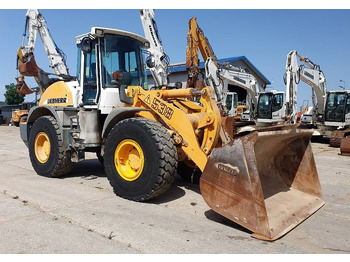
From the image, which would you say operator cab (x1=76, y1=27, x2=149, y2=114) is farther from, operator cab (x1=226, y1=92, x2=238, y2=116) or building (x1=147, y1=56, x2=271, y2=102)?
building (x1=147, y1=56, x2=271, y2=102)

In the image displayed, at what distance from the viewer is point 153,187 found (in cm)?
427

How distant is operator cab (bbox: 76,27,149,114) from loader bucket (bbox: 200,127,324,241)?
105 inches

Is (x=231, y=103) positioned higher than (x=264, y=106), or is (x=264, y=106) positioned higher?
(x=231, y=103)

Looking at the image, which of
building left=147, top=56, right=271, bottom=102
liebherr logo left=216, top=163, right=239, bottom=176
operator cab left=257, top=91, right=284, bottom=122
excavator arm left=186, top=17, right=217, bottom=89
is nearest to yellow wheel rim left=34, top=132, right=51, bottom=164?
liebherr logo left=216, top=163, right=239, bottom=176

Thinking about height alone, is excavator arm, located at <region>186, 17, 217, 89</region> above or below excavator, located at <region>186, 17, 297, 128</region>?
above

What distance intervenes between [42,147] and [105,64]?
2.20m

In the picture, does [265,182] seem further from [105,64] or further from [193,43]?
[193,43]

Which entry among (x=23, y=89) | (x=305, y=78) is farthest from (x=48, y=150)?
(x=305, y=78)

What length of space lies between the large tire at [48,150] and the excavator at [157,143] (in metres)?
0.02

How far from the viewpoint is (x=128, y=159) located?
4.78 meters

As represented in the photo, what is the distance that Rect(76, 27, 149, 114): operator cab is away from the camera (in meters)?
5.68

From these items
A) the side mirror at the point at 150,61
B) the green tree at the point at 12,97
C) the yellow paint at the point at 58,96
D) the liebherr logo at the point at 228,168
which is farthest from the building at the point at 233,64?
the green tree at the point at 12,97

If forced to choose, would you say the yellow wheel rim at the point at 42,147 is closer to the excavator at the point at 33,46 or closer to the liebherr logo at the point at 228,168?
the liebherr logo at the point at 228,168

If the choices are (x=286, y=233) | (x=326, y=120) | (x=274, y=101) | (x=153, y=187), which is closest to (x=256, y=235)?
(x=286, y=233)
